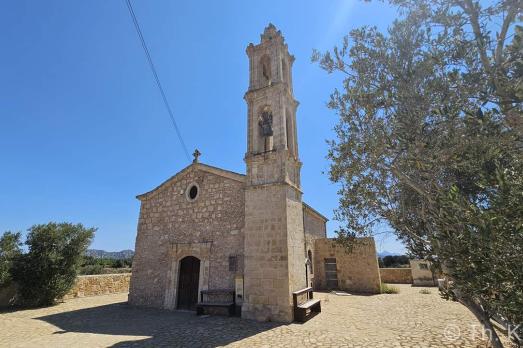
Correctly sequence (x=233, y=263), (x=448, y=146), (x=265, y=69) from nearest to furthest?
1. (x=448, y=146)
2. (x=233, y=263)
3. (x=265, y=69)

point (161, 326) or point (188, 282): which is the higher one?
point (188, 282)

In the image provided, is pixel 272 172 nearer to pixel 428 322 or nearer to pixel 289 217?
pixel 289 217

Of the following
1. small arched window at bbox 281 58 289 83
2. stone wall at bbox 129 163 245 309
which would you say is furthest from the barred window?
small arched window at bbox 281 58 289 83

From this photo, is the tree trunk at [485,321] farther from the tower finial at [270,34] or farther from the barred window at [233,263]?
the tower finial at [270,34]

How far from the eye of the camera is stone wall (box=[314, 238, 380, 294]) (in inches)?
546

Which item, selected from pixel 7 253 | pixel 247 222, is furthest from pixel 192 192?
pixel 7 253

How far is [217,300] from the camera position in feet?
30.2

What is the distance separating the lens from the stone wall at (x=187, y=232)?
9.68m

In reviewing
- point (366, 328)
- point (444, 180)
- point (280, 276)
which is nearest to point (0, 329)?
point (280, 276)

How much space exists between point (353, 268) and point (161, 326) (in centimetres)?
1049

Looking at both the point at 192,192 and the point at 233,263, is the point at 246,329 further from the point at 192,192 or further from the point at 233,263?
the point at 192,192

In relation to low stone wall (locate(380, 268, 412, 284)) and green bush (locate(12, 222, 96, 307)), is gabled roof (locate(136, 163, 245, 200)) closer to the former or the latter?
green bush (locate(12, 222, 96, 307))

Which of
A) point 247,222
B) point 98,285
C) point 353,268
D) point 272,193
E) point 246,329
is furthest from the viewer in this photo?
point 98,285

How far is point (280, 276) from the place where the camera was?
26.0 feet
